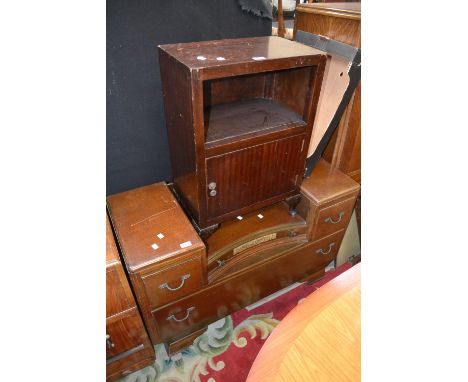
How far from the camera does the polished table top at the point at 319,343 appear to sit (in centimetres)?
60

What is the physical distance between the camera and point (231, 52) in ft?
3.78

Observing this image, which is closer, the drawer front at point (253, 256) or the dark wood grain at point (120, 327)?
the dark wood grain at point (120, 327)

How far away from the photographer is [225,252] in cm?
155

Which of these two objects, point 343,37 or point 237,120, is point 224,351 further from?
point 343,37

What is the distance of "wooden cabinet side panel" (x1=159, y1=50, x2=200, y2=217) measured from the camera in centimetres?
110

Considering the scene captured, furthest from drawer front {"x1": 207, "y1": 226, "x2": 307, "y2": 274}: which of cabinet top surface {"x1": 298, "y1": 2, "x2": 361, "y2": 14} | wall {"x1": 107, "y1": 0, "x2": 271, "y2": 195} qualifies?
cabinet top surface {"x1": 298, "y1": 2, "x2": 361, "y2": 14}

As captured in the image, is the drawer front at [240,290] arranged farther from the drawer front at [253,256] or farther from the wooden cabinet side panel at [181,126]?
the wooden cabinet side panel at [181,126]

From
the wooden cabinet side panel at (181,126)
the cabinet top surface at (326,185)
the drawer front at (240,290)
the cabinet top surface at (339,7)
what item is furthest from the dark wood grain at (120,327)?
the cabinet top surface at (339,7)

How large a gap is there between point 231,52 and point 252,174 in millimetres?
509

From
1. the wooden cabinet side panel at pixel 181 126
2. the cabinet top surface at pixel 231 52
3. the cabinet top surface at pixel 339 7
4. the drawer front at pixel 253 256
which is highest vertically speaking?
the cabinet top surface at pixel 339 7

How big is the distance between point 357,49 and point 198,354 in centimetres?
179

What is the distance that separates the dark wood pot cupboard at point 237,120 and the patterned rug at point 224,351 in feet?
2.69
